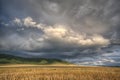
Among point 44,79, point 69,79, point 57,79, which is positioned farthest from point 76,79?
point 44,79

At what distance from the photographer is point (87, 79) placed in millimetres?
26281

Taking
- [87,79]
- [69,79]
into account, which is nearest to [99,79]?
[87,79]

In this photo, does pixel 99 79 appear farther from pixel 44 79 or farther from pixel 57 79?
pixel 44 79

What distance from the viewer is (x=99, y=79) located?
27.0 metres

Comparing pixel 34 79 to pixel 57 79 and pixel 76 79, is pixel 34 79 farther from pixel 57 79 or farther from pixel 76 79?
pixel 76 79

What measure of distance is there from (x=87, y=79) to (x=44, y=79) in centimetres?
608

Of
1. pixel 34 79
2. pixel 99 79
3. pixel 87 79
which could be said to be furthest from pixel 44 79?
pixel 99 79

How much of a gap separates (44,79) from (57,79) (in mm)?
1888

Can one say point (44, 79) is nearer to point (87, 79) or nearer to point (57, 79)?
point (57, 79)

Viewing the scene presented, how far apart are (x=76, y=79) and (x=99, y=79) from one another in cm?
336

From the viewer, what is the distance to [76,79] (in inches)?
1045

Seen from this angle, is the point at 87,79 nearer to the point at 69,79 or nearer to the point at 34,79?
the point at 69,79

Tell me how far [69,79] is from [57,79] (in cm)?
177

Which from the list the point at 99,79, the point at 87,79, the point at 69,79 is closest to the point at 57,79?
the point at 69,79
